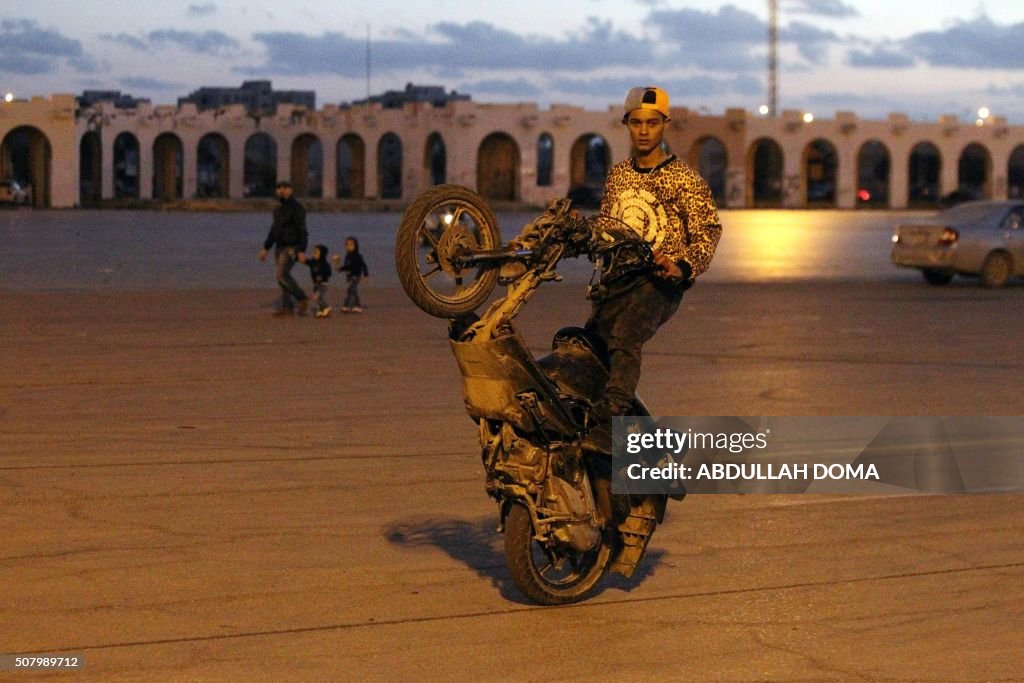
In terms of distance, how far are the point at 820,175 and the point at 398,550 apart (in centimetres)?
12067

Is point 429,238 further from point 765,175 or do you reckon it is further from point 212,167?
point 212,167

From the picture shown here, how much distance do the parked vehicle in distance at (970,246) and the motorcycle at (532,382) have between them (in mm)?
22658

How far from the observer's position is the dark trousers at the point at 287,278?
A: 19844mm

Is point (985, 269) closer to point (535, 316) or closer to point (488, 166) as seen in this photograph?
point (535, 316)

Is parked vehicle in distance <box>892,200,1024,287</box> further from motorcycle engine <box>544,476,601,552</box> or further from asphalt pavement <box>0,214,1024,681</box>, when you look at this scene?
motorcycle engine <box>544,476,601,552</box>

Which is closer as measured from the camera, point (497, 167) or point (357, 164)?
point (497, 167)

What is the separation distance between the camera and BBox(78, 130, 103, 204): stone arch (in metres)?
114

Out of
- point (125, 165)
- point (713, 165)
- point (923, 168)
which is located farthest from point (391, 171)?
point (923, 168)

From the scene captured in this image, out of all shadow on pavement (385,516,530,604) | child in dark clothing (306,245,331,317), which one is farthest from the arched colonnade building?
shadow on pavement (385,516,530,604)

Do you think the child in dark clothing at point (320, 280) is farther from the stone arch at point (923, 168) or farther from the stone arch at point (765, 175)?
the stone arch at point (923, 168)

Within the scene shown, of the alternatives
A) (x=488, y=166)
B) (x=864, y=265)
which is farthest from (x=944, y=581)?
(x=488, y=166)

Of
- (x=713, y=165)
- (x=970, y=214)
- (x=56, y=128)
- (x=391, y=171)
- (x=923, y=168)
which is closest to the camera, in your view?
(x=970, y=214)

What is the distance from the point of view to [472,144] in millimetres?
103688

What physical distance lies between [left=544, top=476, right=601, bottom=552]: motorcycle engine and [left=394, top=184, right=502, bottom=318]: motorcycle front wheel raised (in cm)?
75
